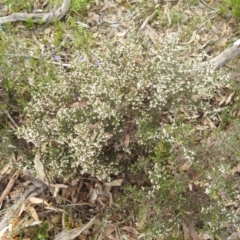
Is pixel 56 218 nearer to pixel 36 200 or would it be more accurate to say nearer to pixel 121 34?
pixel 36 200

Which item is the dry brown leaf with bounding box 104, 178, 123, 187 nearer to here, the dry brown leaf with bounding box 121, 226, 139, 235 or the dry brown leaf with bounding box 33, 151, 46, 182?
the dry brown leaf with bounding box 121, 226, 139, 235

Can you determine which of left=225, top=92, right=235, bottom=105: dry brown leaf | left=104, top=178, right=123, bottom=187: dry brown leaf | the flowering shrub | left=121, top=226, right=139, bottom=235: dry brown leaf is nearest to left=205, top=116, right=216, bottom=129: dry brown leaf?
left=225, top=92, right=235, bottom=105: dry brown leaf

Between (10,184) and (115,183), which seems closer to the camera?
(115,183)

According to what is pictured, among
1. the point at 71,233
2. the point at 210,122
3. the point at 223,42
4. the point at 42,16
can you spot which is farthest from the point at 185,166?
the point at 42,16

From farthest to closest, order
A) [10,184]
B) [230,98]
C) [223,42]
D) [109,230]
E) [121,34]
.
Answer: [121,34], [223,42], [230,98], [10,184], [109,230]

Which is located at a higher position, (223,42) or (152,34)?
(223,42)

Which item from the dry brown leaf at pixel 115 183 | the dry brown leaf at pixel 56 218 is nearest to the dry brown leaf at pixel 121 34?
the dry brown leaf at pixel 115 183

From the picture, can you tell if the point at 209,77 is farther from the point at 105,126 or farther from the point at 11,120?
the point at 11,120

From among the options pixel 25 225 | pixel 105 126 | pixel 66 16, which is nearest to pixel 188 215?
pixel 105 126
